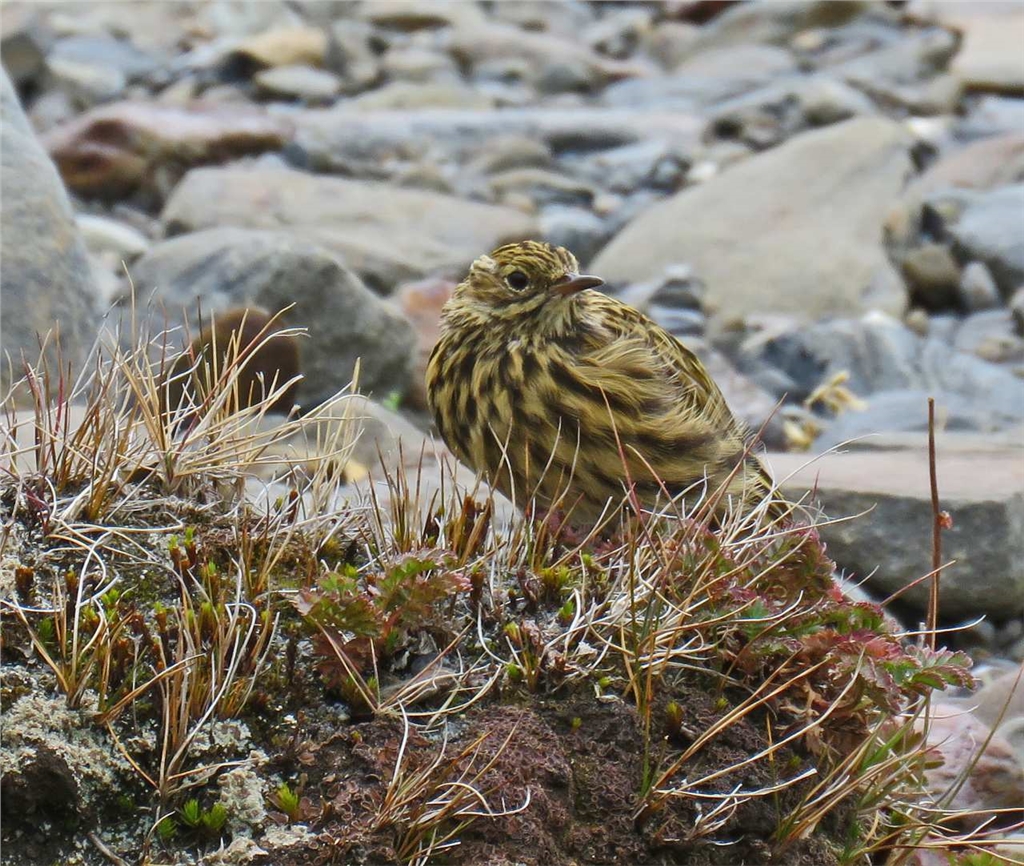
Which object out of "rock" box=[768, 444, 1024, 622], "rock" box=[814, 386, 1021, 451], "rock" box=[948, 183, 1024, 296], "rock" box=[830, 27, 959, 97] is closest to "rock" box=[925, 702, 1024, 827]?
"rock" box=[768, 444, 1024, 622]

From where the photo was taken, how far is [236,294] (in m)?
8.78

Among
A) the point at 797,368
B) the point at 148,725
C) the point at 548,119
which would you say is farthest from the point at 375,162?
the point at 148,725

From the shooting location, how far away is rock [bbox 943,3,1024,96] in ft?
55.2

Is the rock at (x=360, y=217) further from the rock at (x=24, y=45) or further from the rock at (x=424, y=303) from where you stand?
the rock at (x=24, y=45)

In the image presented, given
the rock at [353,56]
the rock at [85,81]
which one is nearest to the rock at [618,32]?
the rock at [353,56]

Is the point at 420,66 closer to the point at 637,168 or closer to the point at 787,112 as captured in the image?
the point at 637,168

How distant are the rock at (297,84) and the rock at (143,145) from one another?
192 centimetres

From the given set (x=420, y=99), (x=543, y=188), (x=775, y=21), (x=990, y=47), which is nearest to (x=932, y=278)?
(x=543, y=188)

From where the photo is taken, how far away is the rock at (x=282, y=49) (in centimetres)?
1706

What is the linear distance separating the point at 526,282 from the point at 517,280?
0.04m

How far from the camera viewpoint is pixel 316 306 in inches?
346

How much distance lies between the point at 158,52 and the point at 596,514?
1375cm

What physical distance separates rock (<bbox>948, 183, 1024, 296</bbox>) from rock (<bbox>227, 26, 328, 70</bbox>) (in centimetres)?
774

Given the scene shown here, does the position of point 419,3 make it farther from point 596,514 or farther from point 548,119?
point 596,514
